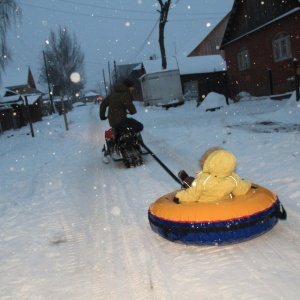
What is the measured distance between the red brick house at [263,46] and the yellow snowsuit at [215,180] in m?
16.7

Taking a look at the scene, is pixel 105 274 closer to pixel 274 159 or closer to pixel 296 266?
pixel 296 266

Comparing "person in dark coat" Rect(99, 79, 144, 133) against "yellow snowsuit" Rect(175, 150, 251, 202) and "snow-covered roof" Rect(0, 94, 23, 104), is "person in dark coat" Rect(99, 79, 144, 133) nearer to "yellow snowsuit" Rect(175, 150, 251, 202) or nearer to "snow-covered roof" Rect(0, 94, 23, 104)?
"yellow snowsuit" Rect(175, 150, 251, 202)

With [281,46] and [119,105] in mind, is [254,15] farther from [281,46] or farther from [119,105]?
[119,105]

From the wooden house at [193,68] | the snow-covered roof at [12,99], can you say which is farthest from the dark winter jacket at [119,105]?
the snow-covered roof at [12,99]

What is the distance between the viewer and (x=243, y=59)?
2567 cm

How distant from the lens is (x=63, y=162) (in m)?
10.6

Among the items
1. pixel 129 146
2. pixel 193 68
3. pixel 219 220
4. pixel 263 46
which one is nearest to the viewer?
pixel 219 220

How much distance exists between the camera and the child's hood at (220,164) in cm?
393

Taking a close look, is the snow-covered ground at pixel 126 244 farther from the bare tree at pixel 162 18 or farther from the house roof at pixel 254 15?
the bare tree at pixel 162 18

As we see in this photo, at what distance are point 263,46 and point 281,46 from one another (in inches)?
70.7

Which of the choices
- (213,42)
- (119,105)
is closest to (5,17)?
(119,105)

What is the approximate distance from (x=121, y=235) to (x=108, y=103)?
5.32 meters

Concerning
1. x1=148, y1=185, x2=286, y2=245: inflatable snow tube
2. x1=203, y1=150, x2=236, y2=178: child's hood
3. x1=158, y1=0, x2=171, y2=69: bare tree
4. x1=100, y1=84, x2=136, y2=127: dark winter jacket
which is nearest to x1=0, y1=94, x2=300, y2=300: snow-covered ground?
x1=148, y1=185, x2=286, y2=245: inflatable snow tube

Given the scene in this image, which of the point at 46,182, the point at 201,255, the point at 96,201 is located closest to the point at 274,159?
the point at 96,201
